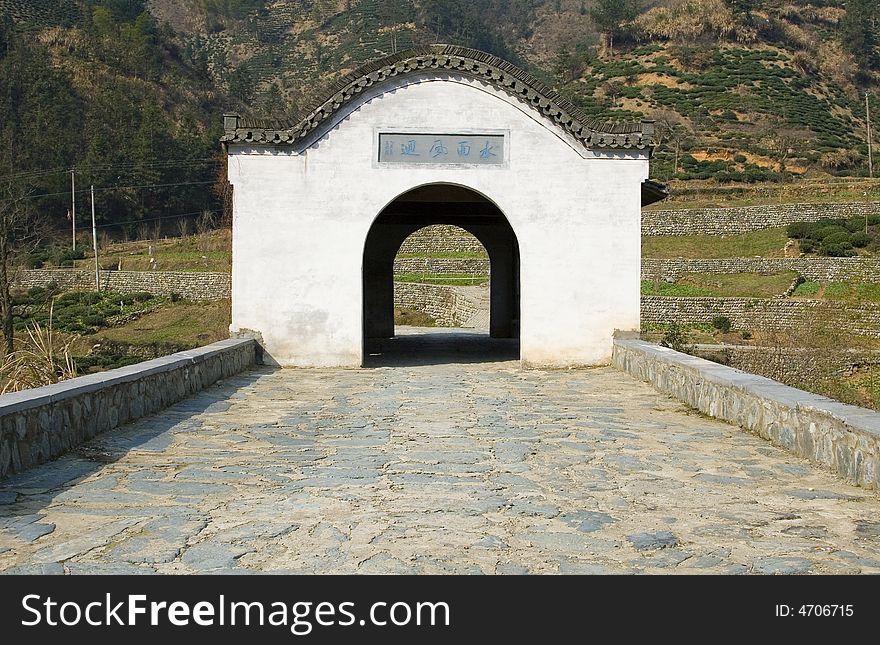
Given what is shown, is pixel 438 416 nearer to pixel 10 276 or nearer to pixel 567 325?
pixel 567 325

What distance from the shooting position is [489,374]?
13047mm

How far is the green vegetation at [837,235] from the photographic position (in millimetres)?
38219

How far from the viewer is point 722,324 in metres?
29.0

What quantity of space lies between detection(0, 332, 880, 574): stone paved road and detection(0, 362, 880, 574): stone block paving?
0.02 metres

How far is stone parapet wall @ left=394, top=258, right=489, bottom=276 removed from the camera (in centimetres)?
4209

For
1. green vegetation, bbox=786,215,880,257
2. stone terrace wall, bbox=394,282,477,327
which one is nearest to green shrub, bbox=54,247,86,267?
stone terrace wall, bbox=394,282,477,327

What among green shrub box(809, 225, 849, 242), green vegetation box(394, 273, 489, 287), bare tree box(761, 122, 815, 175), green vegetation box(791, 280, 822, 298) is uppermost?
bare tree box(761, 122, 815, 175)

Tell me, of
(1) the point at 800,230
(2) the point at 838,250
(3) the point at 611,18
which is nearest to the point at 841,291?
(2) the point at 838,250

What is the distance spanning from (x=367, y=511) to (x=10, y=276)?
1583 inches

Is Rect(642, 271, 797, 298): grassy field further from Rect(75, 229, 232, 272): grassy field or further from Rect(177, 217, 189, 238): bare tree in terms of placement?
Rect(177, 217, 189, 238): bare tree

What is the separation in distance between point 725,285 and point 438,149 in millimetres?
24176

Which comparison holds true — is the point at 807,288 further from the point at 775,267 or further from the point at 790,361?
the point at 790,361

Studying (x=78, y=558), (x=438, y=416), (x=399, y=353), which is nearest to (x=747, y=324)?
(x=399, y=353)

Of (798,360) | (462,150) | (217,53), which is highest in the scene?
(217,53)
